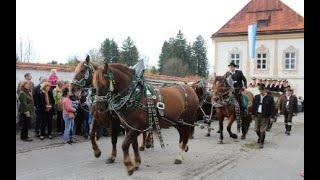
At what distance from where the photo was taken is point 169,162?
9.34m

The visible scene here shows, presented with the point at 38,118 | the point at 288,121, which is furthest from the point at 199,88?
the point at 38,118

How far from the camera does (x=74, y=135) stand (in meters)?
13.2

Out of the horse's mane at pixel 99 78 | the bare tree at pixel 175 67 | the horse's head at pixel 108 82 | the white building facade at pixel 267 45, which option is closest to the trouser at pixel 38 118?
the horse's head at pixel 108 82

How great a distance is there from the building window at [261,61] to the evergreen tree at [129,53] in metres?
20.7

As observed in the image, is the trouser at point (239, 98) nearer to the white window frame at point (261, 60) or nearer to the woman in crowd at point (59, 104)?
the woman in crowd at point (59, 104)

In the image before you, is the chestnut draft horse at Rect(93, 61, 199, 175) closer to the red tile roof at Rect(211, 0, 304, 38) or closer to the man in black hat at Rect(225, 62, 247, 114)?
the man in black hat at Rect(225, 62, 247, 114)

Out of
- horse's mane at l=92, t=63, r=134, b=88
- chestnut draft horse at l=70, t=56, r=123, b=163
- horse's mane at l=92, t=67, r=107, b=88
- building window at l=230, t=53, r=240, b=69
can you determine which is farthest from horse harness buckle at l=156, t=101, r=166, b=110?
building window at l=230, t=53, r=240, b=69

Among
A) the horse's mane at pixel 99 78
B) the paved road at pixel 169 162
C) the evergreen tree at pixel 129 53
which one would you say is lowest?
the paved road at pixel 169 162

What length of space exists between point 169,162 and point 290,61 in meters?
39.9

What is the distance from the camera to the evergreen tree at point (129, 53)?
2454 inches

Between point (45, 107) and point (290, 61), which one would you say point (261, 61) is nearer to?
point (290, 61)

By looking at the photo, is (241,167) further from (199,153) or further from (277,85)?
(277,85)

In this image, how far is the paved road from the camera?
792 centimetres
